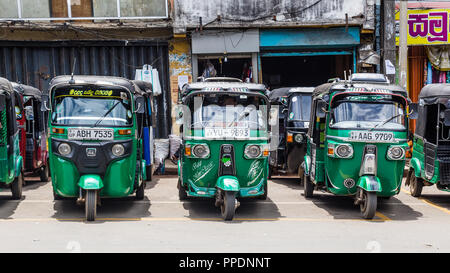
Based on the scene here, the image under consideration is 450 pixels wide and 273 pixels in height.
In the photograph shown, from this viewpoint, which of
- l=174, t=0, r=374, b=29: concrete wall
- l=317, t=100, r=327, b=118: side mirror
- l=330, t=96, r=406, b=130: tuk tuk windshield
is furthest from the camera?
l=174, t=0, r=374, b=29: concrete wall

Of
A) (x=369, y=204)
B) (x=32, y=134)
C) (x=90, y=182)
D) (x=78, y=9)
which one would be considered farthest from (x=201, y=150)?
(x=78, y=9)

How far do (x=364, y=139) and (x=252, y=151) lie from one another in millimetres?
1828

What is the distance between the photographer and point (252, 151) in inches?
336

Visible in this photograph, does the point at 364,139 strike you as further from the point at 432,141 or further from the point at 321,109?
the point at 432,141

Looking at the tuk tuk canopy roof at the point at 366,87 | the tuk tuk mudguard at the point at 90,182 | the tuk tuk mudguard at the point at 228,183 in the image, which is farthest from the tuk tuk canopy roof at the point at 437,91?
the tuk tuk mudguard at the point at 90,182

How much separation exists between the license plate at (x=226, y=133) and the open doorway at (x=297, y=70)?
33.0ft

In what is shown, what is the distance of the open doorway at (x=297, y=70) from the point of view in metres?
18.6

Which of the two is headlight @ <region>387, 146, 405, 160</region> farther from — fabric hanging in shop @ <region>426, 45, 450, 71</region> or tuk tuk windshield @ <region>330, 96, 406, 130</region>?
fabric hanging in shop @ <region>426, 45, 450, 71</region>

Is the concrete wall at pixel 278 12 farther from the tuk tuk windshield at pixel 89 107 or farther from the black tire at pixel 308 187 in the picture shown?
the tuk tuk windshield at pixel 89 107

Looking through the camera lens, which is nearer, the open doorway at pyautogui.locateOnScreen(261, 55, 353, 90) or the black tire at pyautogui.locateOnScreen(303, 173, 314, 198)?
the black tire at pyautogui.locateOnScreen(303, 173, 314, 198)

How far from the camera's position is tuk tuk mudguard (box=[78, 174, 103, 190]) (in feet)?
25.9

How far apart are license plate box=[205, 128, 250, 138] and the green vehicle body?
1.25 metres

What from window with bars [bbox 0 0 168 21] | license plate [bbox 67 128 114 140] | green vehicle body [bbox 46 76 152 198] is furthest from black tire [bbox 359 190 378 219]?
window with bars [bbox 0 0 168 21]
